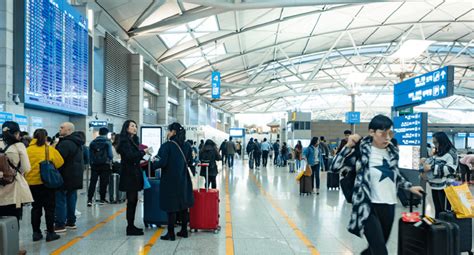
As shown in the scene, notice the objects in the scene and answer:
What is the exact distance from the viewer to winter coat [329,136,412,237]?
3623 millimetres

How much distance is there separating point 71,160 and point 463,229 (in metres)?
5.36

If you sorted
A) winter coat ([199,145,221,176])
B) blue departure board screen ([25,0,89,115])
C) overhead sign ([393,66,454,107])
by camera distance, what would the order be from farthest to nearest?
winter coat ([199,145,221,176]), blue departure board screen ([25,0,89,115]), overhead sign ([393,66,454,107])

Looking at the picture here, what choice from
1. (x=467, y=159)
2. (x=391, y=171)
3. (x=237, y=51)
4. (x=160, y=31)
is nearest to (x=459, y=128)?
(x=237, y=51)

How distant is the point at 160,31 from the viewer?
1880 cm

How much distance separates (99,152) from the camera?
30.0 feet

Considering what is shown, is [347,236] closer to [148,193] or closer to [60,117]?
[148,193]

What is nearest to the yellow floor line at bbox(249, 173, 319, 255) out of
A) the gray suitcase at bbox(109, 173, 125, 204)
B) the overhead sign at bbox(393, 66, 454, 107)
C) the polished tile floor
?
the polished tile floor

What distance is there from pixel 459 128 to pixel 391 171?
3632 centimetres

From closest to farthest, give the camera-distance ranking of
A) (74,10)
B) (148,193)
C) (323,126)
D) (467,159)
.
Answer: (148,193), (467,159), (74,10), (323,126)

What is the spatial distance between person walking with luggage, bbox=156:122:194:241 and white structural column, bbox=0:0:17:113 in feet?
15.4

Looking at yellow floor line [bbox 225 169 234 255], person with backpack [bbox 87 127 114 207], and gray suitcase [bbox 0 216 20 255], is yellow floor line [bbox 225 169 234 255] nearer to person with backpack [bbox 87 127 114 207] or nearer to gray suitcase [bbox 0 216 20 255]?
gray suitcase [bbox 0 216 20 255]

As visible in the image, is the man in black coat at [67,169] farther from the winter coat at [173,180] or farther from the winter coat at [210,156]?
the winter coat at [210,156]

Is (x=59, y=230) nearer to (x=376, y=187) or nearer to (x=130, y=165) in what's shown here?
(x=130, y=165)

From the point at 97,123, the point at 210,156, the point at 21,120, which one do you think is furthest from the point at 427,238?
the point at 97,123
